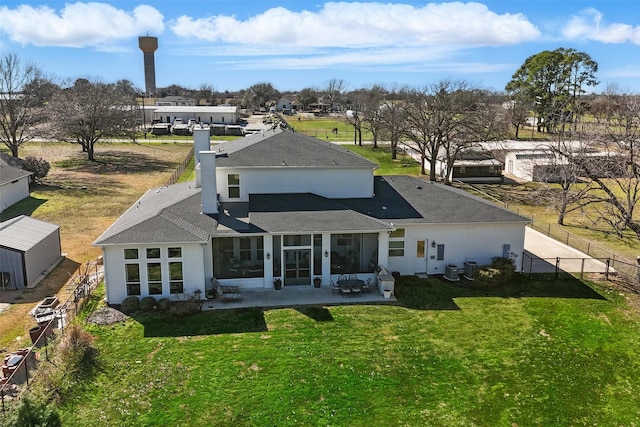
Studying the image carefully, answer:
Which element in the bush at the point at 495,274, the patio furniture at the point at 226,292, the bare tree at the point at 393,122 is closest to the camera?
the patio furniture at the point at 226,292

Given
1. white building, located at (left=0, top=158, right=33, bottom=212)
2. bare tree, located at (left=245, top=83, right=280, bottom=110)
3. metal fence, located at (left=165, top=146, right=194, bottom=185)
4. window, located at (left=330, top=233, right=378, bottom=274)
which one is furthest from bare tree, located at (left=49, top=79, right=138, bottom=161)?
bare tree, located at (left=245, top=83, right=280, bottom=110)

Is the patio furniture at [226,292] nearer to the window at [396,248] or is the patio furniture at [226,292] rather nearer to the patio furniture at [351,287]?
the patio furniture at [351,287]

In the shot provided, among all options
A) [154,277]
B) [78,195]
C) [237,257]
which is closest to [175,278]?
[154,277]

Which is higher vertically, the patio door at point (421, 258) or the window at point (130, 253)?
the window at point (130, 253)

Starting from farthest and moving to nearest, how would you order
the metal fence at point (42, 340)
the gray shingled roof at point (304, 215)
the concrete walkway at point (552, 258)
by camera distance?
the concrete walkway at point (552, 258)
the gray shingled roof at point (304, 215)
the metal fence at point (42, 340)

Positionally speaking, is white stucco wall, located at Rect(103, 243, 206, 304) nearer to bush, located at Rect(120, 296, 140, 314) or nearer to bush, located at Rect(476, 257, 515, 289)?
bush, located at Rect(120, 296, 140, 314)

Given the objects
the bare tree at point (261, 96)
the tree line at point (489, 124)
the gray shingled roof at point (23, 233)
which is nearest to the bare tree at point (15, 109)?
the tree line at point (489, 124)
